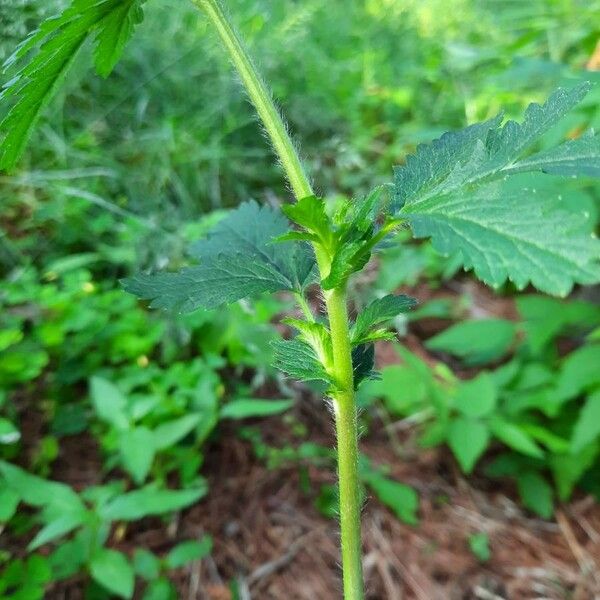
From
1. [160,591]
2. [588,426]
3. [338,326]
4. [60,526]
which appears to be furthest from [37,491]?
[588,426]

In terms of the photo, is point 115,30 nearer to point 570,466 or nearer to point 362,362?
point 362,362

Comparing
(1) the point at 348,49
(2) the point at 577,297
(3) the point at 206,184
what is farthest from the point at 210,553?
(1) the point at 348,49

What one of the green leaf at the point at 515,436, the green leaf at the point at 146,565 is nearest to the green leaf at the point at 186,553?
the green leaf at the point at 146,565

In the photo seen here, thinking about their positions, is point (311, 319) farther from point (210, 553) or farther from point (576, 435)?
point (576, 435)

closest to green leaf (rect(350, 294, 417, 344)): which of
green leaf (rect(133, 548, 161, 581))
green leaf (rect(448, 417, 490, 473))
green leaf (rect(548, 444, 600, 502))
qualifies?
green leaf (rect(133, 548, 161, 581))

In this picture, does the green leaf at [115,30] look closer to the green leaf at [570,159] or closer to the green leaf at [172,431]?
the green leaf at [570,159]

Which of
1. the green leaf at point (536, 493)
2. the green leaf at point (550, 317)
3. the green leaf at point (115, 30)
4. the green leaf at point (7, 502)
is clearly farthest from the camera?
the green leaf at point (550, 317)
